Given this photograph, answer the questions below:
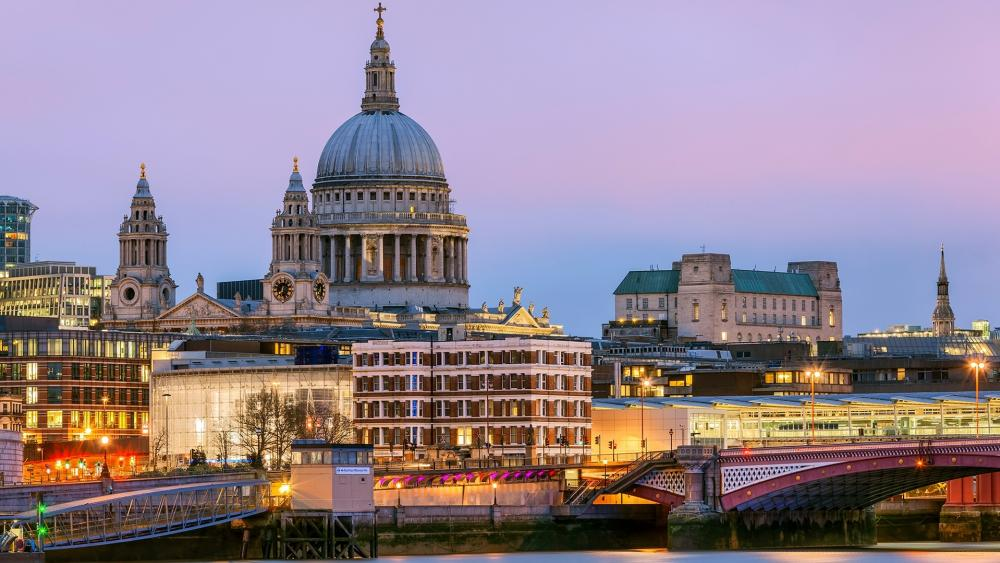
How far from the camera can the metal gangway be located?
A: 114438 millimetres

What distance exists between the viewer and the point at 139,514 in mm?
A: 121750

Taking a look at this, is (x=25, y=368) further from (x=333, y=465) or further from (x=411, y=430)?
(x=333, y=465)

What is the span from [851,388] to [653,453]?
197ft

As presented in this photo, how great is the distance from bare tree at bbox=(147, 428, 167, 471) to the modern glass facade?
8.08 m

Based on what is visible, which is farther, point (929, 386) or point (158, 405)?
point (929, 386)

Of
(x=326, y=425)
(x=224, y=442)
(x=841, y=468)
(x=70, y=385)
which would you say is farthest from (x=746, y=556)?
(x=70, y=385)

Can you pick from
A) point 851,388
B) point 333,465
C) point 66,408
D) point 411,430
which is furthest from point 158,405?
point 333,465

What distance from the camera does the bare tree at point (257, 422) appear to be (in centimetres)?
16275

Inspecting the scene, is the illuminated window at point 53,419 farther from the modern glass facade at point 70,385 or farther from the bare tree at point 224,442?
the bare tree at point 224,442

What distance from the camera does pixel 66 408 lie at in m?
190

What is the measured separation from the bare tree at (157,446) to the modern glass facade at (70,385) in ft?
26.5

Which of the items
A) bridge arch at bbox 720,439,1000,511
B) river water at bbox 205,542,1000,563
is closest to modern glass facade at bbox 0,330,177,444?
bridge arch at bbox 720,439,1000,511

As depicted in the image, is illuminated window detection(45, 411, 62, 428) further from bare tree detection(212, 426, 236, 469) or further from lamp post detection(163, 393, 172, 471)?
bare tree detection(212, 426, 236, 469)

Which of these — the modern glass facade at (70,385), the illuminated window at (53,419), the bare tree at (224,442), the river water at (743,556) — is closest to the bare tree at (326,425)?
the bare tree at (224,442)
